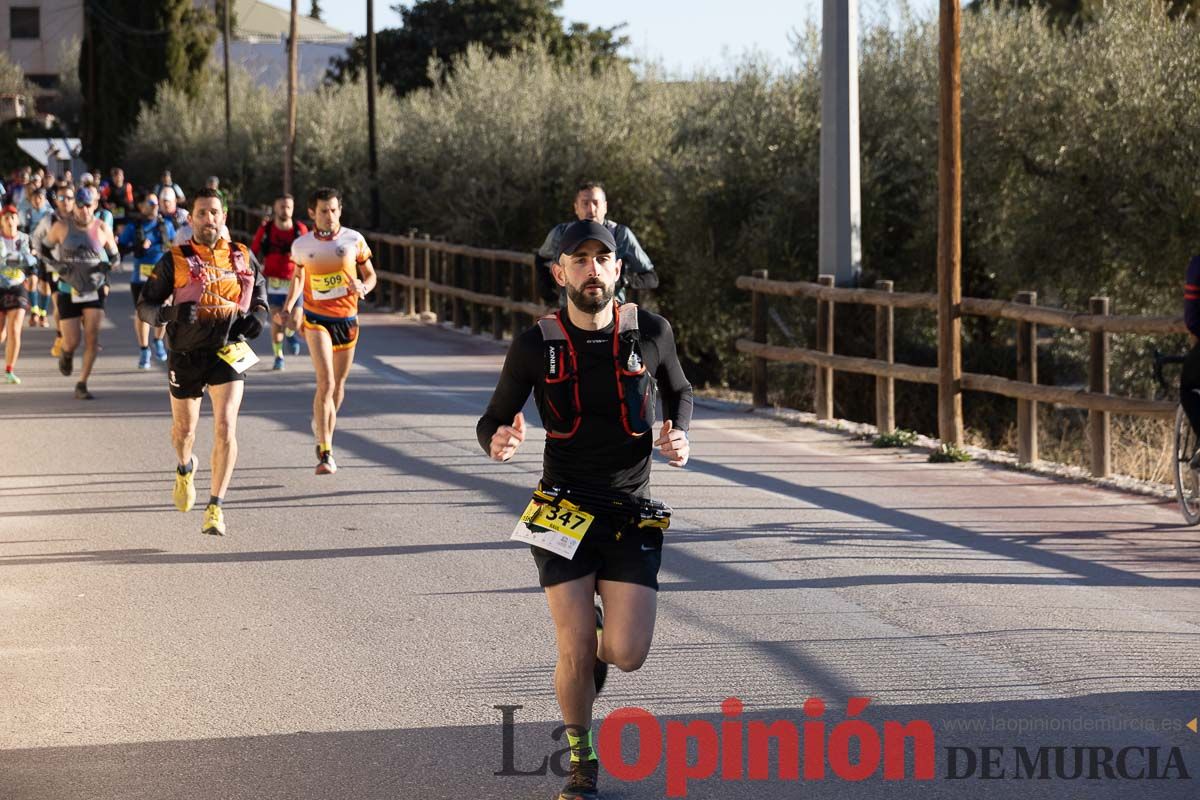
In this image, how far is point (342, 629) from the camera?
25.7 ft

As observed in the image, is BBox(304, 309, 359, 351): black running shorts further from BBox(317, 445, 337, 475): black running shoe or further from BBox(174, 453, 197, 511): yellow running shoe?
BBox(174, 453, 197, 511): yellow running shoe

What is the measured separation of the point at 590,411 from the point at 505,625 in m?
2.50

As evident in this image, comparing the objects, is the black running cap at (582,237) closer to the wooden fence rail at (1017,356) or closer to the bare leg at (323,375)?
the wooden fence rail at (1017,356)

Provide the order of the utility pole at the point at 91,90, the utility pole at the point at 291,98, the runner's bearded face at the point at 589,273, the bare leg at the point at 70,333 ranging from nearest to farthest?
1. the runner's bearded face at the point at 589,273
2. the bare leg at the point at 70,333
3. the utility pole at the point at 291,98
4. the utility pole at the point at 91,90

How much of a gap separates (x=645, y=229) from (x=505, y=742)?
69.3 ft

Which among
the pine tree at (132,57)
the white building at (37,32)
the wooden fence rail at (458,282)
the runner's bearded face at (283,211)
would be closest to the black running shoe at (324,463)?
the runner's bearded face at (283,211)

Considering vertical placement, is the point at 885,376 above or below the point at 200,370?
below

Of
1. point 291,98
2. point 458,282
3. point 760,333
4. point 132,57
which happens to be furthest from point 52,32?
point 760,333

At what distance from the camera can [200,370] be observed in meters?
10.4

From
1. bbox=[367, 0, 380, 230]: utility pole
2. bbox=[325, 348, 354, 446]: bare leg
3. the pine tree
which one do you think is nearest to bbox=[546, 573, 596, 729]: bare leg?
bbox=[325, 348, 354, 446]: bare leg

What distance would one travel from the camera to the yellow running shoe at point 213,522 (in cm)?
1019

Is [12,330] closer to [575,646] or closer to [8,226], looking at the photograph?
[8,226]

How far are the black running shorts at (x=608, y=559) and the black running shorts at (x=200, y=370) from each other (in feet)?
17.2

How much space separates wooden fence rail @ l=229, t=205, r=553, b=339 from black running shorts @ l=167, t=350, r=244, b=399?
12400mm
